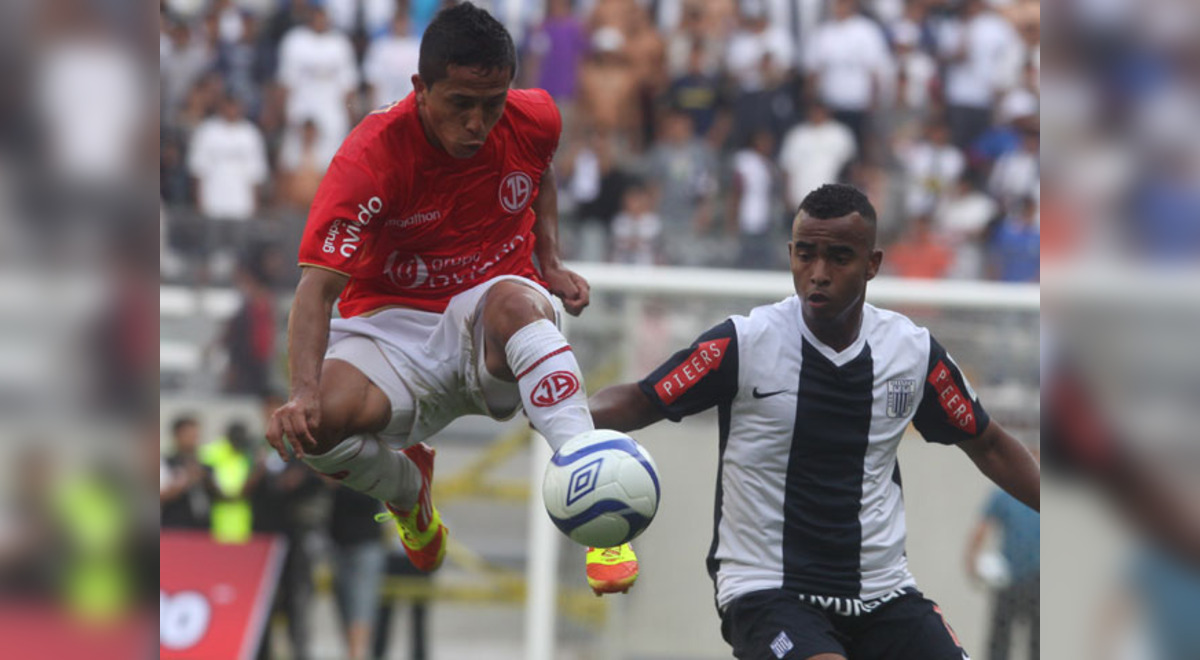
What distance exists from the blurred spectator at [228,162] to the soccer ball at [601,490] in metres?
9.53

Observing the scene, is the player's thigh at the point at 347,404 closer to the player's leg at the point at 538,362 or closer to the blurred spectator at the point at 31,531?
the player's leg at the point at 538,362

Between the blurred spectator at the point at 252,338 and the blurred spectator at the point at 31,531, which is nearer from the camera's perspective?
the blurred spectator at the point at 31,531

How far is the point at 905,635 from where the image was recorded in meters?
5.21

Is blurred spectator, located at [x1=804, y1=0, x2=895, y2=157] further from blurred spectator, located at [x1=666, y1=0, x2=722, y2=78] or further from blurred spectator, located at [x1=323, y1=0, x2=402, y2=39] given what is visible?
blurred spectator, located at [x1=323, y1=0, x2=402, y2=39]

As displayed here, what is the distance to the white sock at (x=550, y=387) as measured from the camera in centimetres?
493

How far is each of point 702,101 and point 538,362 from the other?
415 inches

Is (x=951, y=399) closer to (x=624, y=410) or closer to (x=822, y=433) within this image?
(x=822, y=433)

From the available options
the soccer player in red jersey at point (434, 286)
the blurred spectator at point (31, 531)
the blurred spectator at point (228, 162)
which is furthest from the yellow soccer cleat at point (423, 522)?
the blurred spectator at point (228, 162)

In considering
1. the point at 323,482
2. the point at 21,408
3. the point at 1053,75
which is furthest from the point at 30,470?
the point at 323,482

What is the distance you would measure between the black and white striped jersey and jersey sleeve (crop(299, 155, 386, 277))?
117 cm

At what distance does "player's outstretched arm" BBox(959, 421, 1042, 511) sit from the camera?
5.56 metres

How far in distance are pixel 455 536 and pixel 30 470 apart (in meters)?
10.9

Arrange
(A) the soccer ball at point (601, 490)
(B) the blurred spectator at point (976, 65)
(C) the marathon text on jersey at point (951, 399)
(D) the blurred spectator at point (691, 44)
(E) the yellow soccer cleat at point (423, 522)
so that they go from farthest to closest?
(B) the blurred spectator at point (976, 65) → (D) the blurred spectator at point (691, 44) → (E) the yellow soccer cleat at point (423, 522) → (C) the marathon text on jersey at point (951, 399) → (A) the soccer ball at point (601, 490)

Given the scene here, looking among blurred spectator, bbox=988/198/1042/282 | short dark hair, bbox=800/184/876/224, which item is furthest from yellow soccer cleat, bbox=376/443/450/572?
blurred spectator, bbox=988/198/1042/282
